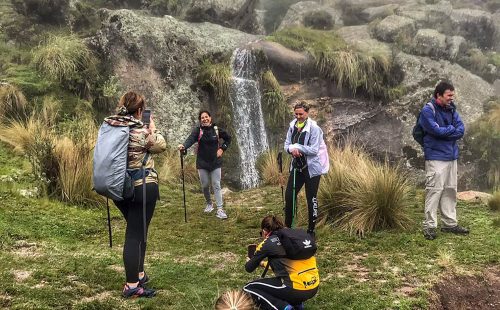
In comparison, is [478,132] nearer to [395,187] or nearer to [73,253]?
[395,187]

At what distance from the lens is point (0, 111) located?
9203 mm

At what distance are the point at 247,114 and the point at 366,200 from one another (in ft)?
20.8

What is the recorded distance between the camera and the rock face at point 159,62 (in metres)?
11.6

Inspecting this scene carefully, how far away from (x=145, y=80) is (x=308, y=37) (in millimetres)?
5384

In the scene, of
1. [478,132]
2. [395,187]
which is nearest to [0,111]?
[395,187]

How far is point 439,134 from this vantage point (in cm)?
562

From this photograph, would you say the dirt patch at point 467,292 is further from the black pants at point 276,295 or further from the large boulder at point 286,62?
the large boulder at point 286,62

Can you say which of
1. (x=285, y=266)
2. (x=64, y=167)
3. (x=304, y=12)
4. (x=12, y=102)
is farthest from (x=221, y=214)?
(x=304, y=12)

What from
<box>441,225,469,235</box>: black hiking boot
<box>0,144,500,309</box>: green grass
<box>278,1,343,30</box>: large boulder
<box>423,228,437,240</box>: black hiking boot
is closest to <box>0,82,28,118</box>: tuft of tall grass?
<box>0,144,500,309</box>: green grass

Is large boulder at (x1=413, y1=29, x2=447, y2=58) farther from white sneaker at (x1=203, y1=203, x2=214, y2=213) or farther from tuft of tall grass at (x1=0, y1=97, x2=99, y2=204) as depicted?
tuft of tall grass at (x1=0, y1=97, x2=99, y2=204)

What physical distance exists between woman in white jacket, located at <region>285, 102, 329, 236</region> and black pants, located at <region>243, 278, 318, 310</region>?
2.19 meters

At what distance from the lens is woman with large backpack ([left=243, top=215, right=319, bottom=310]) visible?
3609 mm

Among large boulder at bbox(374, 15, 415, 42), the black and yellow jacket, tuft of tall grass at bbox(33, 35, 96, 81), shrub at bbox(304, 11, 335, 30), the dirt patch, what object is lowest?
the dirt patch

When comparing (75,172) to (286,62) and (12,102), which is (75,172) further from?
(286,62)
